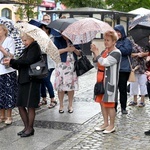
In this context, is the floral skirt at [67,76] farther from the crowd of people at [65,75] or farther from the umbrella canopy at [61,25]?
the umbrella canopy at [61,25]

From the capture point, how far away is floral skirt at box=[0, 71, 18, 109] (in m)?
6.68

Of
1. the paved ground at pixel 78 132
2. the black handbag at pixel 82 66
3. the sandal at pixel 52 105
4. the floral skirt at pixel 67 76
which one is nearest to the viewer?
the paved ground at pixel 78 132

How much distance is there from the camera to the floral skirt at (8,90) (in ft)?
21.9

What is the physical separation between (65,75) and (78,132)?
1.59m

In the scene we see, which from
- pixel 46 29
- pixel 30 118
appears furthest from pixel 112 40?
pixel 46 29

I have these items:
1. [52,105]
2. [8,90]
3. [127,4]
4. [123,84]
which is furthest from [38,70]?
[127,4]

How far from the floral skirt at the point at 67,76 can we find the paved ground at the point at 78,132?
53 cm

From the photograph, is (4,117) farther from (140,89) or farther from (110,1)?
(110,1)

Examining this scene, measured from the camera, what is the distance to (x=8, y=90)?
6.70m

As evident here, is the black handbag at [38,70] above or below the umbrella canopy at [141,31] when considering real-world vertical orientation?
below

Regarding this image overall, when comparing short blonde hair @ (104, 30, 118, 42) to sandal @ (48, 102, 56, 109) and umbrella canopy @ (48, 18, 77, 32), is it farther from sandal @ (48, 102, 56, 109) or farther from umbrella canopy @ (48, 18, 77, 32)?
sandal @ (48, 102, 56, 109)

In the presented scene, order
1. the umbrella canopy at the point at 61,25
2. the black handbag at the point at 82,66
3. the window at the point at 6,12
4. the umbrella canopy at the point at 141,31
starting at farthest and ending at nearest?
1. the window at the point at 6,12
2. the black handbag at the point at 82,66
3. the umbrella canopy at the point at 61,25
4. the umbrella canopy at the point at 141,31

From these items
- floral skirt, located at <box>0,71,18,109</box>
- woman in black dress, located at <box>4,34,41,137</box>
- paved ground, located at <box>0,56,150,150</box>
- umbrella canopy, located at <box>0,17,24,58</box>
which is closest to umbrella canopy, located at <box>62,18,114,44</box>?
umbrella canopy, located at <box>0,17,24,58</box>

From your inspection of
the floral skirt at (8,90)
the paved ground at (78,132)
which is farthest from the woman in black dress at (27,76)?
the floral skirt at (8,90)
